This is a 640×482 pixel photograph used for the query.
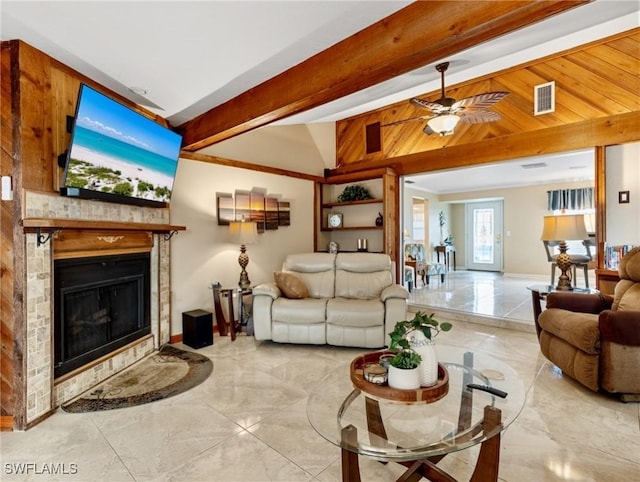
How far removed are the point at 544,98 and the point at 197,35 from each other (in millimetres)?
3819

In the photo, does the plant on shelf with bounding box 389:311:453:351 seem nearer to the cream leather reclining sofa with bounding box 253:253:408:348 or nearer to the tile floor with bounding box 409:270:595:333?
the cream leather reclining sofa with bounding box 253:253:408:348

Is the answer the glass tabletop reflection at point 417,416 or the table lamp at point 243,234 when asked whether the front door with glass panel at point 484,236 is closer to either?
the table lamp at point 243,234

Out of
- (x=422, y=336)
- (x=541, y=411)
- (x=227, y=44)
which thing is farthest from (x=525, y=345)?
(x=227, y=44)

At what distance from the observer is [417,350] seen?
62.4 inches

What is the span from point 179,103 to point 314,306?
237cm

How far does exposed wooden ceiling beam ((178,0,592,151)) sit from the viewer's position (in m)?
1.51

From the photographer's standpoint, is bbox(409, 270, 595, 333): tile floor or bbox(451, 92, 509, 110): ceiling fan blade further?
bbox(409, 270, 595, 333): tile floor

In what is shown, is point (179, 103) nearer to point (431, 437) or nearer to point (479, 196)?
point (431, 437)

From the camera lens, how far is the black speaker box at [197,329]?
348 cm

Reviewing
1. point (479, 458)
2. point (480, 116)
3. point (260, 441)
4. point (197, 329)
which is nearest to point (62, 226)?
point (197, 329)

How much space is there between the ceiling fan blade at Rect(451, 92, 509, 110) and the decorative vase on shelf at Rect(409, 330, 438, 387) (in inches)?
90.2

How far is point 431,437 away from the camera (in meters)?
1.38

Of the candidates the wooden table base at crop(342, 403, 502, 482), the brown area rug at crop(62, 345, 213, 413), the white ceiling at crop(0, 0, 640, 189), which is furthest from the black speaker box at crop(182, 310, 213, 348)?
the wooden table base at crop(342, 403, 502, 482)

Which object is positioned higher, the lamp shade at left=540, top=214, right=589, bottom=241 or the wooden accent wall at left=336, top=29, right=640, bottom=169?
the wooden accent wall at left=336, top=29, right=640, bottom=169
